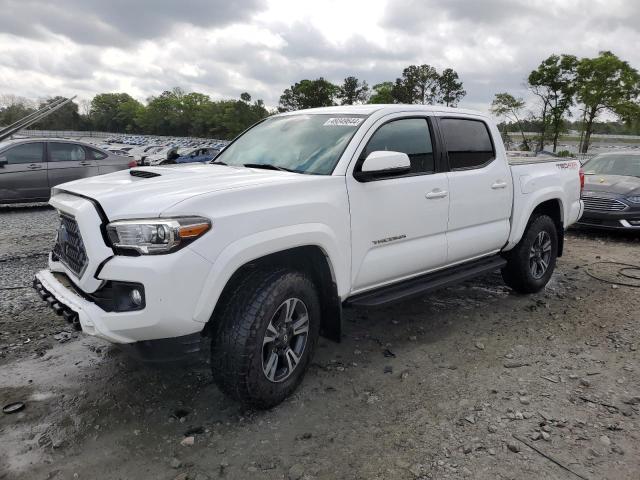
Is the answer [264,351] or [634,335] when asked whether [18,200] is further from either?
[634,335]

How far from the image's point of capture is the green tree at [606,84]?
3231cm

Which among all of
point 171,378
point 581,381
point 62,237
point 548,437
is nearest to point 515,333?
point 581,381

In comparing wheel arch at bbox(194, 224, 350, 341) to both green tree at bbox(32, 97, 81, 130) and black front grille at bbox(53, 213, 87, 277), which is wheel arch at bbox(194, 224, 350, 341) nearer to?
black front grille at bbox(53, 213, 87, 277)

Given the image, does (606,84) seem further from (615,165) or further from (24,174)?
(24,174)

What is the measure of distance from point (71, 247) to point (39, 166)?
7983 millimetres

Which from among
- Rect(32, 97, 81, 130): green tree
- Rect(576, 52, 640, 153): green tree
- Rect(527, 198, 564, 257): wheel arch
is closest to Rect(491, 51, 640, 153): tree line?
Rect(576, 52, 640, 153): green tree

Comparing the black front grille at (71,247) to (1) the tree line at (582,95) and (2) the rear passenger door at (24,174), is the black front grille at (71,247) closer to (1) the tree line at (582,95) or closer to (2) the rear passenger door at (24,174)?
(2) the rear passenger door at (24,174)

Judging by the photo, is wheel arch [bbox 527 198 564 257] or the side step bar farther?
wheel arch [bbox 527 198 564 257]

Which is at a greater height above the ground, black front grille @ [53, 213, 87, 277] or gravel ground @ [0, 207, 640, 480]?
black front grille @ [53, 213, 87, 277]

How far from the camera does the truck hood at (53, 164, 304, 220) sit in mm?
2502

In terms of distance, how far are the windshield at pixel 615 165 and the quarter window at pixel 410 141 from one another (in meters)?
6.66

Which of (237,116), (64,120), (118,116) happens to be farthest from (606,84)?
(118,116)

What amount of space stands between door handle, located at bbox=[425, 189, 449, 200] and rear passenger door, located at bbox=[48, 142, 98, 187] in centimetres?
835

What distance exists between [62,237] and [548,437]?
3127 mm
